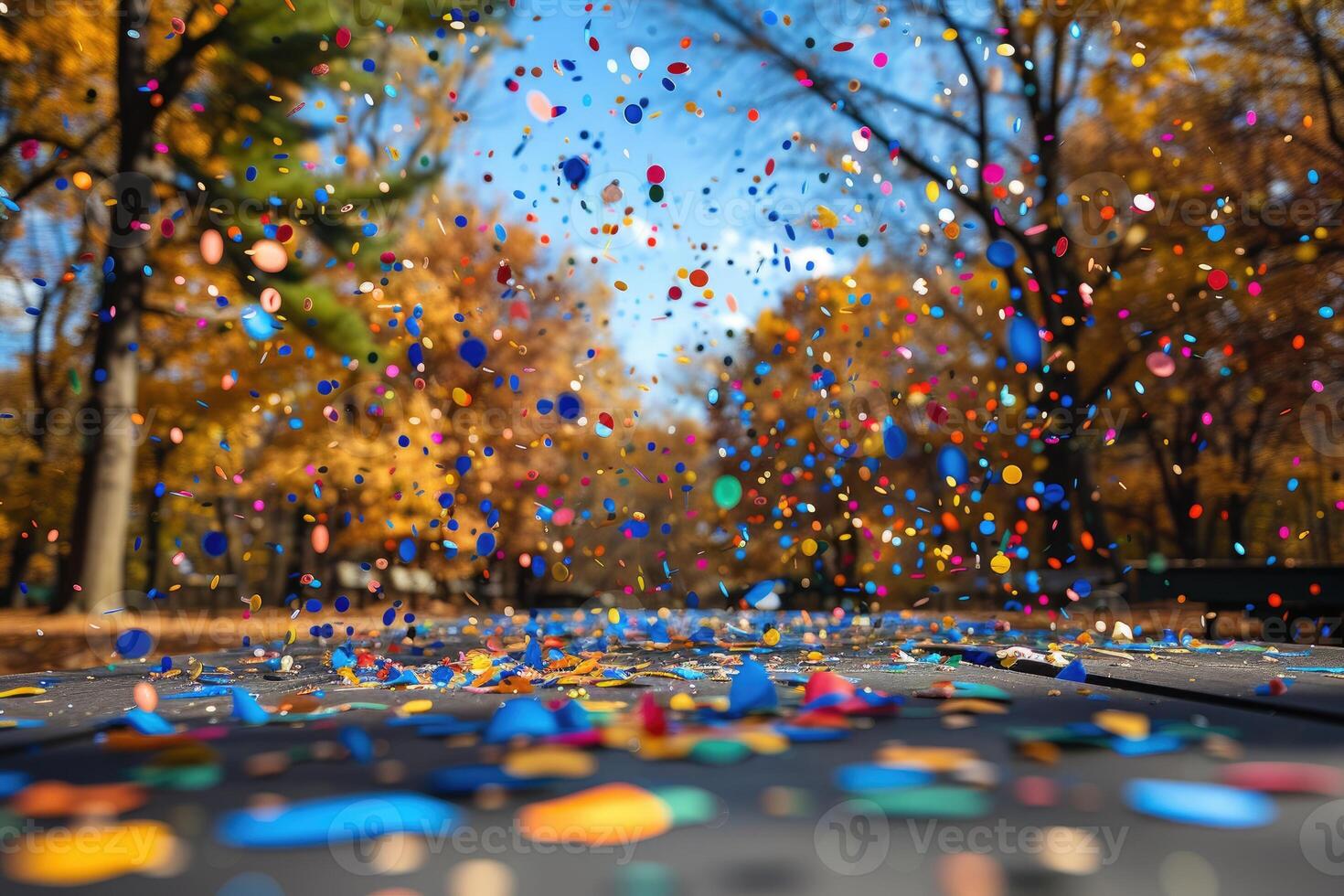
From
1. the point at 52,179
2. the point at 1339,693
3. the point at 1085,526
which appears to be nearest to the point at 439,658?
the point at 1339,693

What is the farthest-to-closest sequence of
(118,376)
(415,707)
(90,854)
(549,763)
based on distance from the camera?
(118,376), (415,707), (549,763), (90,854)

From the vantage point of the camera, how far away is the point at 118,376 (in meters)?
11.8

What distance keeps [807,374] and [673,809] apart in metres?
22.2

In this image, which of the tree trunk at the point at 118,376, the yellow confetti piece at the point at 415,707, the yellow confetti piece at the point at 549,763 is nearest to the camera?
the yellow confetti piece at the point at 549,763

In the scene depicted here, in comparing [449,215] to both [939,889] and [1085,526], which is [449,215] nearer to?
[1085,526]

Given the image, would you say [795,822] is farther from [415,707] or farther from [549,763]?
[415,707]

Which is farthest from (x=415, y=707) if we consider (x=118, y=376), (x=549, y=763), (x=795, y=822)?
(x=118, y=376)

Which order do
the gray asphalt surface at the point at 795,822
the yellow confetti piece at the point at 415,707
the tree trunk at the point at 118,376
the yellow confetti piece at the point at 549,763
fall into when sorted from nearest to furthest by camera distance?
the gray asphalt surface at the point at 795,822 → the yellow confetti piece at the point at 549,763 → the yellow confetti piece at the point at 415,707 → the tree trunk at the point at 118,376

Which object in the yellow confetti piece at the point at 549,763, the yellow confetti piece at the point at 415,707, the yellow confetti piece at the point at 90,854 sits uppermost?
the yellow confetti piece at the point at 90,854

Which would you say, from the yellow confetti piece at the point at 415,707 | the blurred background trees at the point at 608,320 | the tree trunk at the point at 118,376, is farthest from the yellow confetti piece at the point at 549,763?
the tree trunk at the point at 118,376

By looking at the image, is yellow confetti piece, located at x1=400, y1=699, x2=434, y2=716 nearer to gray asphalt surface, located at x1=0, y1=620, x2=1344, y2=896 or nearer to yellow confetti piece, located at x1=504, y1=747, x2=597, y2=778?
gray asphalt surface, located at x1=0, y1=620, x2=1344, y2=896

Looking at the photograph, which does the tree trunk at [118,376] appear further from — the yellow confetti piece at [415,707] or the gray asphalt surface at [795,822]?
the yellow confetti piece at [415,707]

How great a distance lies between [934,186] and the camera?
15023mm

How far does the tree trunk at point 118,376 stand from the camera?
36.6ft
